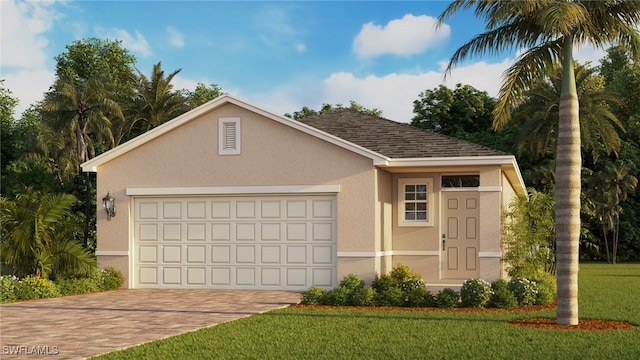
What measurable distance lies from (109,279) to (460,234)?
906 centimetres

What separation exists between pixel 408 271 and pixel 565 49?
7291 mm

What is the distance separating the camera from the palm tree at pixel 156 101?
37906mm

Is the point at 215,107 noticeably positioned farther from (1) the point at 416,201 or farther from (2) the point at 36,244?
(1) the point at 416,201

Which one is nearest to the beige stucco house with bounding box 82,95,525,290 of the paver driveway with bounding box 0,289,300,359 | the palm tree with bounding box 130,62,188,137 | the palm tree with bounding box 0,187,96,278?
the paver driveway with bounding box 0,289,300,359

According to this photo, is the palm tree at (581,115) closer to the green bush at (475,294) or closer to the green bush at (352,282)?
the green bush at (352,282)

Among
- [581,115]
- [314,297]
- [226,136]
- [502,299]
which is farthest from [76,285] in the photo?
[581,115]

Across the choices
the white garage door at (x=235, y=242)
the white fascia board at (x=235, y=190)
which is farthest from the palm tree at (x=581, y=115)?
the white garage door at (x=235, y=242)

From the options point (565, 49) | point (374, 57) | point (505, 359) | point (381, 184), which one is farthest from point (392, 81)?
point (505, 359)

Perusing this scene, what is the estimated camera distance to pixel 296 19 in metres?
22.7

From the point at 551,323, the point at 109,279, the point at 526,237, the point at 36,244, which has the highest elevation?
the point at 526,237

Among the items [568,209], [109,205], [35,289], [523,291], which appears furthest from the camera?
[109,205]

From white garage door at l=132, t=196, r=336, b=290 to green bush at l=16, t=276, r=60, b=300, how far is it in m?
2.60

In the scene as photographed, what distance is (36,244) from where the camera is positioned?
1930cm

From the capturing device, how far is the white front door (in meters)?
20.7
